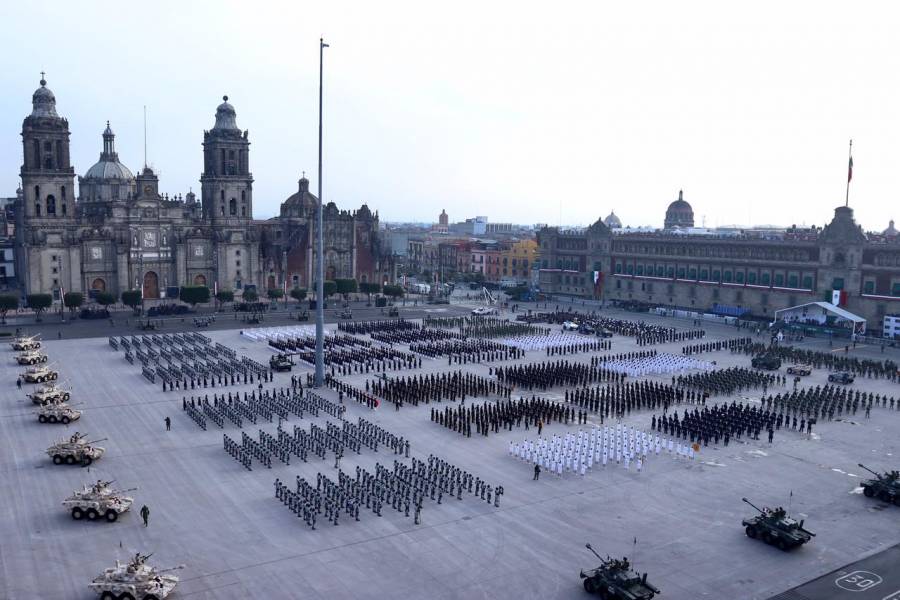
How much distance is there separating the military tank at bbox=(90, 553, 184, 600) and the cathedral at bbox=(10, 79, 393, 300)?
2423 inches

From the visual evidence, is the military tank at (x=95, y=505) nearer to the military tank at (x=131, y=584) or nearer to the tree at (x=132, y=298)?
the military tank at (x=131, y=584)

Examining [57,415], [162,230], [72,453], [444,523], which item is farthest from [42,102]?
[444,523]

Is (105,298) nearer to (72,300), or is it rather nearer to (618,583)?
(72,300)

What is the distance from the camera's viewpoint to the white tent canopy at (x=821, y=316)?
219 ft

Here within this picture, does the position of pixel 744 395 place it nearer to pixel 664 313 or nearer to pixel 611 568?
pixel 611 568

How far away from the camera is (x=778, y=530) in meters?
22.7

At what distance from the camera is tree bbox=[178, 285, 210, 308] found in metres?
74.4

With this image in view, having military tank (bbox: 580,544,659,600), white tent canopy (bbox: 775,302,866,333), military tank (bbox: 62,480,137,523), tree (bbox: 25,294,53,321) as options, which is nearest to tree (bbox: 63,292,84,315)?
tree (bbox: 25,294,53,321)

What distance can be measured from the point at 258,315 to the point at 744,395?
46.8m

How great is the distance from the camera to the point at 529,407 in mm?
37594

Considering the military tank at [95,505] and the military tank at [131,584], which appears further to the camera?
the military tank at [95,505]

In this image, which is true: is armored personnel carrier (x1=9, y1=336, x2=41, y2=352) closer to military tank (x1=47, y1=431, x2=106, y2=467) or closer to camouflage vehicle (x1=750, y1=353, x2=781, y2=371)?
military tank (x1=47, y1=431, x2=106, y2=467)

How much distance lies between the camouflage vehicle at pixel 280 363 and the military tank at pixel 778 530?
3131 centimetres

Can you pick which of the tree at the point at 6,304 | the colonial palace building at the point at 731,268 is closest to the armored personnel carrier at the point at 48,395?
the tree at the point at 6,304
